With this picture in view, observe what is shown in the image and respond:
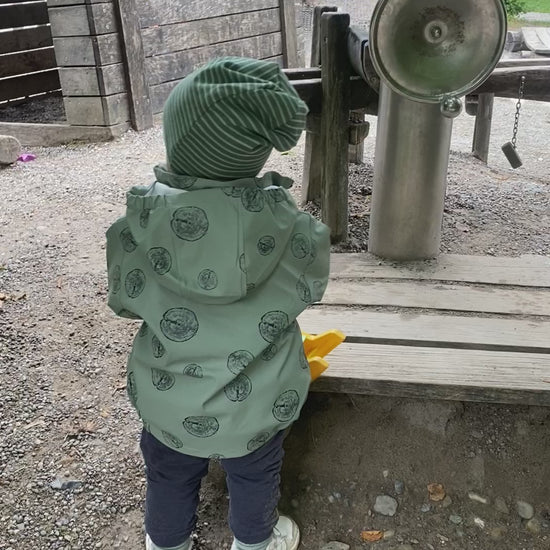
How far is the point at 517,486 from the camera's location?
1.90 meters

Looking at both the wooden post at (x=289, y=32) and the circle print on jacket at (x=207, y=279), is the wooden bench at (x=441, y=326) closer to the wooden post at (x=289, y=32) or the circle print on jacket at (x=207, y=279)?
the circle print on jacket at (x=207, y=279)

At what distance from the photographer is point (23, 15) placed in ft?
23.5

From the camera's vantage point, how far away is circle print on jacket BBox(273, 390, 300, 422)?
1376 mm

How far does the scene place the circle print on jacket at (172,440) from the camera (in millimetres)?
1372

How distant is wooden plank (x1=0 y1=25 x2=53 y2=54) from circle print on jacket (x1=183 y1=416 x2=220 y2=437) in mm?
6809

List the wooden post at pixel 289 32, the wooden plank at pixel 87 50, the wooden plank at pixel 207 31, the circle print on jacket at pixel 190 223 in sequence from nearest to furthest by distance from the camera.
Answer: the circle print on jacket at pixel 190 223 → the wooden plank at pixel 87 50 → the wooden plank at pixel 207 31 → the wooden post at pixel 289 32

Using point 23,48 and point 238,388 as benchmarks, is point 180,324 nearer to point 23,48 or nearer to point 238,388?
point 238,388

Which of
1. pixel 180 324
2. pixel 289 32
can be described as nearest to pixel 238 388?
pixel 180 324

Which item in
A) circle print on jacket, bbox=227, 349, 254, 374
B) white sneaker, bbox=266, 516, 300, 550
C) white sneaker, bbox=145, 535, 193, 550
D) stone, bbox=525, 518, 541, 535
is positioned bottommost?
stone, bbox=525, 518, 541, 535

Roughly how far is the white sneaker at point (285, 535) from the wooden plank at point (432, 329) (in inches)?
21.4

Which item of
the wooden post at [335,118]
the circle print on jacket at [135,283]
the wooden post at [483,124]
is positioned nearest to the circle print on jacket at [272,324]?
the circle print on jacket at [135,283]

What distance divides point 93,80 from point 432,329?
4257 millimetres

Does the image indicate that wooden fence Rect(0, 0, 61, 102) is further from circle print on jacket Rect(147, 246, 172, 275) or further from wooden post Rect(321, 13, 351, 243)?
circle print on jacket Rect(147, 246, 172, 275)

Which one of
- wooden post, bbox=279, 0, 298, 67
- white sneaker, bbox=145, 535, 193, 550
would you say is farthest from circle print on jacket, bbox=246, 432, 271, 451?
wooden post, bbox=279, 0, 298, 67
